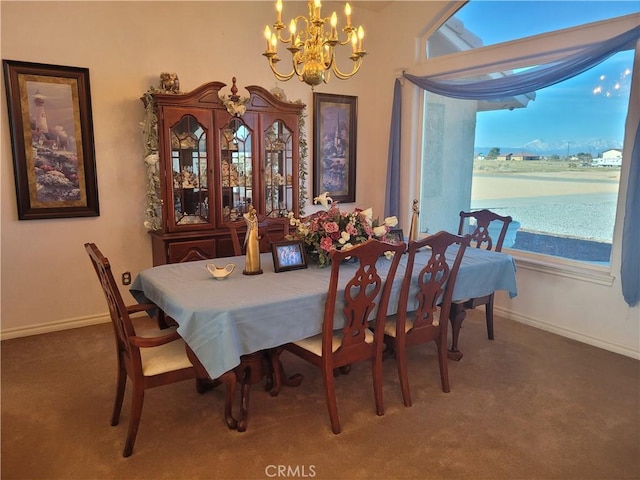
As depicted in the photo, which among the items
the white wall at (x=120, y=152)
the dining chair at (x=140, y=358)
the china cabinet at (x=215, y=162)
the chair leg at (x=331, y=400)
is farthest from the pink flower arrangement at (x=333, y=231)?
the white wall at (x=120, y=152)

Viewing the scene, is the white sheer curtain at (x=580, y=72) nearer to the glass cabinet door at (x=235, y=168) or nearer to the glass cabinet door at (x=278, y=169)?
the glass cabinet door at (x=278, y=169)

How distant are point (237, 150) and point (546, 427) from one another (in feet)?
10.3

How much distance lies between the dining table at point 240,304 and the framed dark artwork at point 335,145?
2336 millimetres

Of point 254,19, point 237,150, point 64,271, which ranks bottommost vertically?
point 64,271

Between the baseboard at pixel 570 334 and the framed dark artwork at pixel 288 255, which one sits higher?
the framed dark artwork at pixel 288 255

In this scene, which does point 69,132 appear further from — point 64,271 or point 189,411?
point 189,411

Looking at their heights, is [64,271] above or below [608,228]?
below

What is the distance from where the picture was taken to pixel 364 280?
7.75 ft

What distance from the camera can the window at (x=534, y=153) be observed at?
11.8ft

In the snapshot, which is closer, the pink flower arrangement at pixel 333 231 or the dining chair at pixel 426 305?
the dining chair at pixel 426 305

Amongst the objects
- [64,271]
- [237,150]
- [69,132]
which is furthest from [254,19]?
[64,271]

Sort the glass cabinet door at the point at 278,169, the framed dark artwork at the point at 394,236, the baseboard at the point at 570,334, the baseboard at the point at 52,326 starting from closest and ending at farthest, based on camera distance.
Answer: the framed dark artwork at the point at 394,236 → the baseboard at the point at 570,334 → the baseboard at the point at 52,326 → the glass cabinet door at the point at 278,169

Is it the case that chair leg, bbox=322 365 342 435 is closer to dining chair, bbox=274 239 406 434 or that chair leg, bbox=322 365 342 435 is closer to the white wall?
dining chair, bbox=274 239 406 434

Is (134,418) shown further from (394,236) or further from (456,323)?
(456,323)
